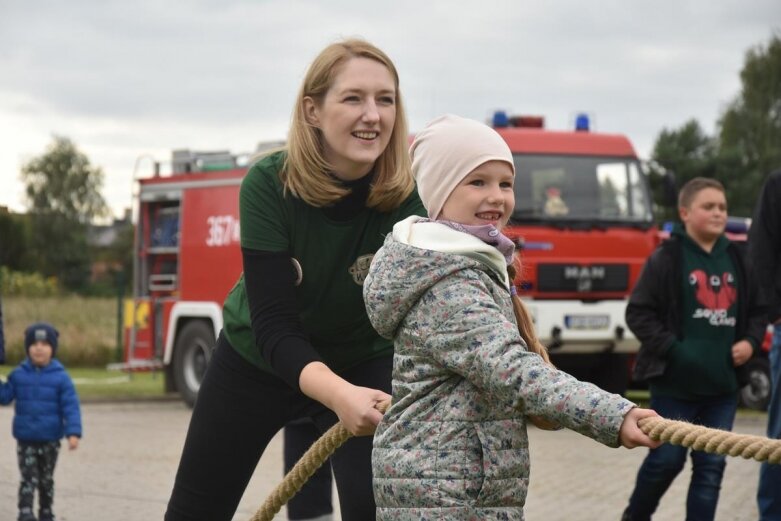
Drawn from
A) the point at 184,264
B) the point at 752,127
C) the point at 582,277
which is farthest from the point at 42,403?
the point at 752,127

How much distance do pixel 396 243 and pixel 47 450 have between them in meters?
4.71

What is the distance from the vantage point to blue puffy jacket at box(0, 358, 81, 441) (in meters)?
7.19

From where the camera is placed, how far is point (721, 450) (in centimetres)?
248

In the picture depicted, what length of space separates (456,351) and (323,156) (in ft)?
4.23

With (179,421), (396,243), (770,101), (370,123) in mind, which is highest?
(770,101)

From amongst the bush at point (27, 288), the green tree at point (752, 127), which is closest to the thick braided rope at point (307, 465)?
the bush at point (27, 288)

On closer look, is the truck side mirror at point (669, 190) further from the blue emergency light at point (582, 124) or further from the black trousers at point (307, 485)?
the black trousers at point (307, 485)

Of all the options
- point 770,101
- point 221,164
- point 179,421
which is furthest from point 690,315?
point 770,101

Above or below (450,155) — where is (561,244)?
below

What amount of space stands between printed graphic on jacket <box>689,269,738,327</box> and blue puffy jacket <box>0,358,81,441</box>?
328 centimetres

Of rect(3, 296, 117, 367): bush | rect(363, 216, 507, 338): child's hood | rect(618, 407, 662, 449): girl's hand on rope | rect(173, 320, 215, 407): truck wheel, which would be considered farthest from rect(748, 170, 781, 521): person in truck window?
rect(3, 296, 117, 367): bush

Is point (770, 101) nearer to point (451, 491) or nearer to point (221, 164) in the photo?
point (221, 164)

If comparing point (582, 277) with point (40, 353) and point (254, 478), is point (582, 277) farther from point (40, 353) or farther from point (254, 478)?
point (40, 353)

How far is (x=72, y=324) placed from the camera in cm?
2855
